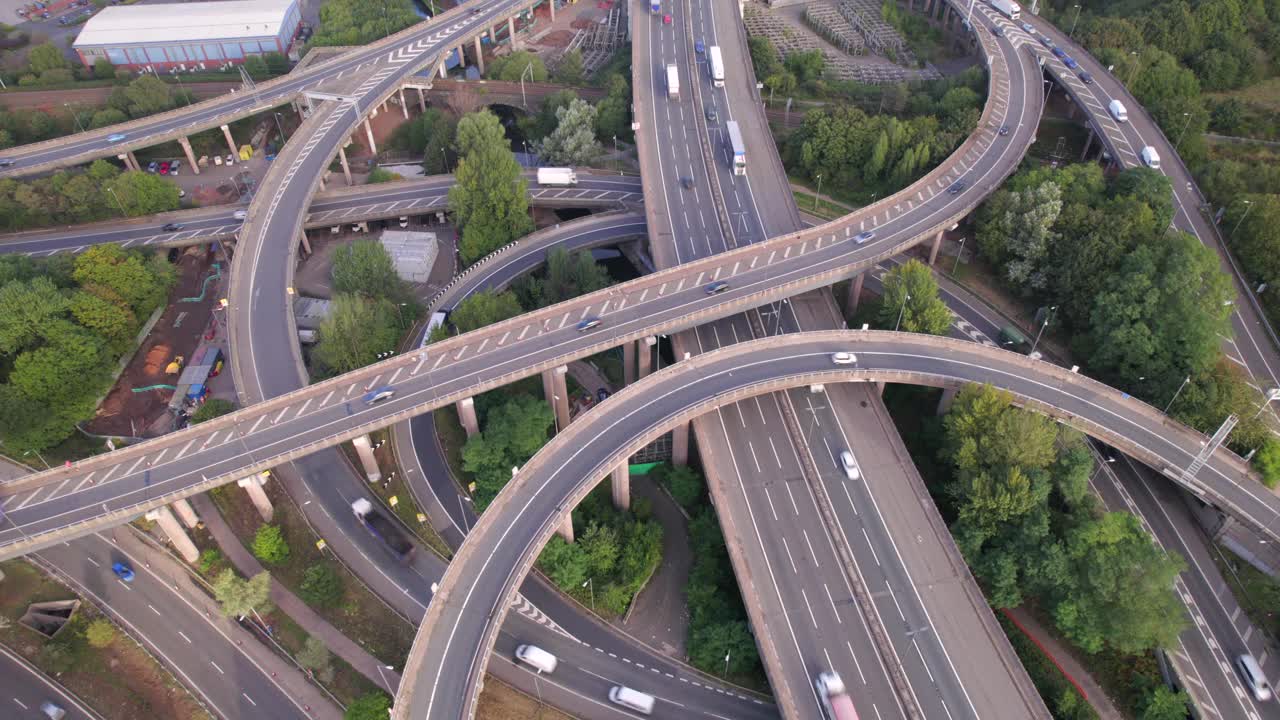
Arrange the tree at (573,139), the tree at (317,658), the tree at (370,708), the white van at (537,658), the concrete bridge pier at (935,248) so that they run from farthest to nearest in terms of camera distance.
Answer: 1. the tree at (573,139)
2. the concrete bridge pier at (935,248)
3. the white van at (537,658)
4. the tree at (317,658)
5. the tree at (370,708)

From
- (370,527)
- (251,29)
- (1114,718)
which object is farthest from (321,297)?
(1114,718)

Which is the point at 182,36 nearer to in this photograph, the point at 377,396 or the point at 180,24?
the point at 180,24

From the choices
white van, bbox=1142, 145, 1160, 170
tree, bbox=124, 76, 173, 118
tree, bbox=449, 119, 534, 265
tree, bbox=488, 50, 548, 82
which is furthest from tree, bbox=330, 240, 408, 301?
white van, bbox=1142, 145, 1160, 170

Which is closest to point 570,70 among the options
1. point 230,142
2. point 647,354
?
point 230,142

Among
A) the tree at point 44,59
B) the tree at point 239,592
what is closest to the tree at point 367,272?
the tree at point 239,592

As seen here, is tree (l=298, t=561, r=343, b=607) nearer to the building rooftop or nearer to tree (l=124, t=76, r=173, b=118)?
tree (l=124, t=76, r=173, b=118)

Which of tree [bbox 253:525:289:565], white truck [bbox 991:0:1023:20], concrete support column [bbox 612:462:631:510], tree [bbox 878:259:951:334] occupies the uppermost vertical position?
white truck [bbox 991:0:1023:20]

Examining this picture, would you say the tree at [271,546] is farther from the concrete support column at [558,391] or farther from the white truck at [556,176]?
the white truck at [556,176]
